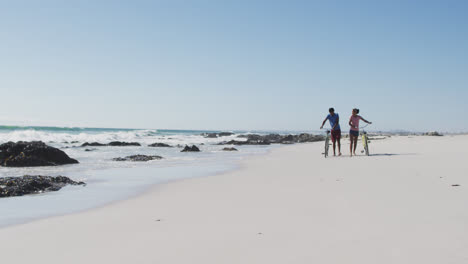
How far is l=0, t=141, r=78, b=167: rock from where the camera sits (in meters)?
10.9

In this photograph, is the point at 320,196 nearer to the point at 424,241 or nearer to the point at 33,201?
the point at 424,241

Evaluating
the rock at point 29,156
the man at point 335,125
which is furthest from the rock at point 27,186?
the man at point 335,125

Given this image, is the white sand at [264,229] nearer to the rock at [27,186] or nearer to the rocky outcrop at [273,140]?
the rock at [27,186]

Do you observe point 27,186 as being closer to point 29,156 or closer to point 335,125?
point 29,156

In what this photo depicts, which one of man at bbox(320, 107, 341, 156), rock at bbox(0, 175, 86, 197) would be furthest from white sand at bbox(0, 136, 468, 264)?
man at bbox(320, 107, 341, 156)

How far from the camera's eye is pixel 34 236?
3.11 m

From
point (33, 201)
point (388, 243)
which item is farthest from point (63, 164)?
point (388, 243)

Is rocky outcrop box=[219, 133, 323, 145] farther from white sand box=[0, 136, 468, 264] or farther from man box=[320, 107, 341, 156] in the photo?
white sand box=[0, 136, 468, 264]

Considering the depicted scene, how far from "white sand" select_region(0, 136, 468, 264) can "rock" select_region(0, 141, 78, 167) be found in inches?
307

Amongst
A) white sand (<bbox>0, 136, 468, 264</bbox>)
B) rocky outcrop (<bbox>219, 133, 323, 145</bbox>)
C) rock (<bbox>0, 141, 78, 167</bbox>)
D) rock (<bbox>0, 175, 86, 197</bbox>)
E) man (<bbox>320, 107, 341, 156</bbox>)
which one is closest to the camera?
white sand (<bbox>0, 136, 468, 264</bbox>)

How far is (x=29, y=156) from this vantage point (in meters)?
11.1

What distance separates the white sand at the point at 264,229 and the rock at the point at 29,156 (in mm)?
7803

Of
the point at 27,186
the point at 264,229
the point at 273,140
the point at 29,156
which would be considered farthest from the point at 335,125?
the point at 273,140

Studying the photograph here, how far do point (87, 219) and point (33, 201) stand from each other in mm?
1751
